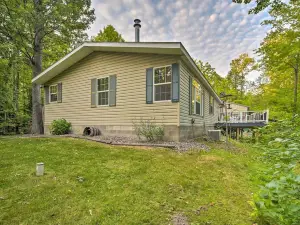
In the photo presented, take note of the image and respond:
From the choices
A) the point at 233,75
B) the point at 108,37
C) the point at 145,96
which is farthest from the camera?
the point at 233,75

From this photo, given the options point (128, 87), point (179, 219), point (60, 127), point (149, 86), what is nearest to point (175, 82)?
point (149, 86)

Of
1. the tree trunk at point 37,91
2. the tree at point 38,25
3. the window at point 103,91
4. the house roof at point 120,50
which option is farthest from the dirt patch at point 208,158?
the tree trunk at point 37,91

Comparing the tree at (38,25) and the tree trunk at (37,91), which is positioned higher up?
the tree at (38,25)

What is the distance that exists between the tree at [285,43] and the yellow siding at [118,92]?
7.93m

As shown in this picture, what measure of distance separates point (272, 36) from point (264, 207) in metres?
13.6

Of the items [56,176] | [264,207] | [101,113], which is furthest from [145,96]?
[264,207]

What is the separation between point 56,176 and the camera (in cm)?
332

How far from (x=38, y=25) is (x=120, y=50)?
17.3 feet

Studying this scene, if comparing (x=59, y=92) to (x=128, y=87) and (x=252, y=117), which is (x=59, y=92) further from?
(x=252, y=117)

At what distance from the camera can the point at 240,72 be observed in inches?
1055

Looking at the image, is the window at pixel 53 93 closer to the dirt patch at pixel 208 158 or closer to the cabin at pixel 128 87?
the cabin at pixel 128 87

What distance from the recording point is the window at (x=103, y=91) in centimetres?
868

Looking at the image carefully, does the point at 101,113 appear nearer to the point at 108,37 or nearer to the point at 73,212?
the point at 73,212

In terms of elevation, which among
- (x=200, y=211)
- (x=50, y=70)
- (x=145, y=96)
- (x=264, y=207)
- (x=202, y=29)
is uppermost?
(x=202, y=29)
